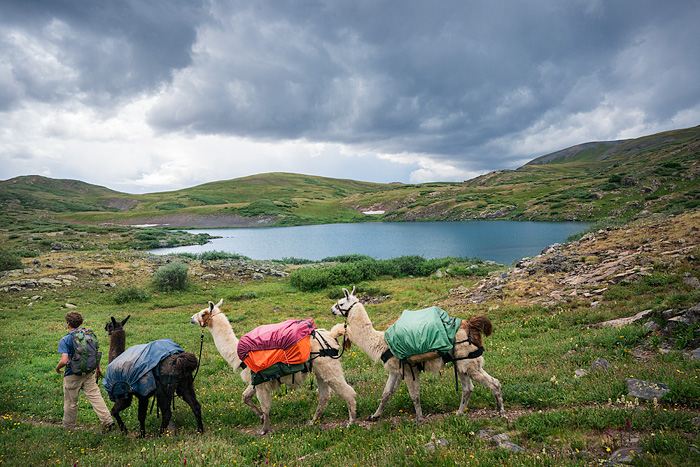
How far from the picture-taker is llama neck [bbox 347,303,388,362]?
7.05 metres

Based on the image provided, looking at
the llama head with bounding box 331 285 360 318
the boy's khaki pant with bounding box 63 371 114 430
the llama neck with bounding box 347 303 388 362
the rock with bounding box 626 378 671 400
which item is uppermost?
the llama head with bounding box 331 285 360 318

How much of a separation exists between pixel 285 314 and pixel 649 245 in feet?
67.3

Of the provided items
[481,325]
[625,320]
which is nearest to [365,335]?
[481,325]

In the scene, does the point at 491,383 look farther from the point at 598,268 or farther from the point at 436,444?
the point at 598,268

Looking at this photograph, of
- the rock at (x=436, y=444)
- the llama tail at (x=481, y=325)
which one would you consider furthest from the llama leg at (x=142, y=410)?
the llama tail at (x=481, y=325)

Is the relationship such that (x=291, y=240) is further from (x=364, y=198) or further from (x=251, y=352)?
(x=364, y=198)

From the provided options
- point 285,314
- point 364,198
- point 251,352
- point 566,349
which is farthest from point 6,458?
point 364,198

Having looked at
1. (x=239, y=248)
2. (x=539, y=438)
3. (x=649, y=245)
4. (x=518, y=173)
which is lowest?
(x=239, y=248)

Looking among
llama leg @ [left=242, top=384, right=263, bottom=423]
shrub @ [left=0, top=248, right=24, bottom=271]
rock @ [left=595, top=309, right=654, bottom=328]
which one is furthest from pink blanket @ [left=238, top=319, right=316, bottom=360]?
shrub @ [left=0, top=248, right=24, bottom=271]

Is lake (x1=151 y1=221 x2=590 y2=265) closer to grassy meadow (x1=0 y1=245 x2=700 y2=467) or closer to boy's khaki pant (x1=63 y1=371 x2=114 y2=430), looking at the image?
grassy meadow (x1=0 y1=245 x2=700 y2=467)

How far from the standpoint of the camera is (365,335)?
723cm

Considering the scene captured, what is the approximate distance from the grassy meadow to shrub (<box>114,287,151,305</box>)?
946 centimetres

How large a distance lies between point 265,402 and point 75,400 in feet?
16.1

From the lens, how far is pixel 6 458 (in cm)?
572
